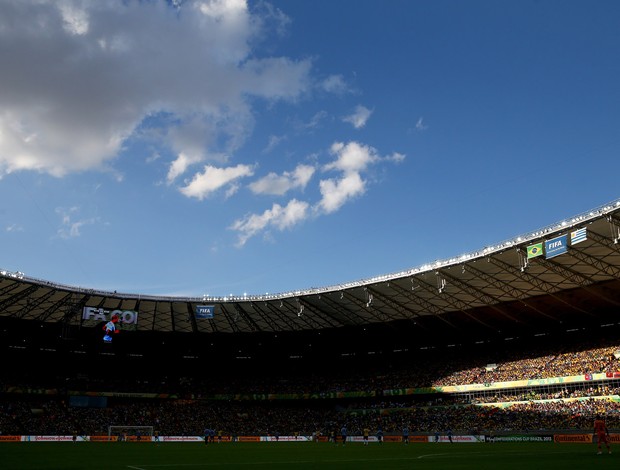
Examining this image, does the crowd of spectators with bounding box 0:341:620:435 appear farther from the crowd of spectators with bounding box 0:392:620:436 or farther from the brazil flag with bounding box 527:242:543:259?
the brazil flag with bounding box 527:242:543:259

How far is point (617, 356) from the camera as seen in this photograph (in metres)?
59.9

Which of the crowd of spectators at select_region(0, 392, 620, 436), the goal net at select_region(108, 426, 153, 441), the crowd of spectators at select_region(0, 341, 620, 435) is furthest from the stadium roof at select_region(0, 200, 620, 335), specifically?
the goal net at select_region(108, 426, 153, 441)

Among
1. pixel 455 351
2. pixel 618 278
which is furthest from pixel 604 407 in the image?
pixel 455 351

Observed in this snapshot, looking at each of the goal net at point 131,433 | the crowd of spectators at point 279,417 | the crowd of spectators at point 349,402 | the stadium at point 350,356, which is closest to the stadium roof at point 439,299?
the stadium at point 350,356

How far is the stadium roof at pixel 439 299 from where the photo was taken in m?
51.6

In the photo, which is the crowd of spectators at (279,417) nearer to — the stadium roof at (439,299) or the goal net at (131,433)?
the goal net at (131,433)

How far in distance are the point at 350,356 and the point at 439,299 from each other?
1180 inches

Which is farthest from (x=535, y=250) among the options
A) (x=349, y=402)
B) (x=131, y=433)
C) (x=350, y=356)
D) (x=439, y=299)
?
(x=350, y=356)

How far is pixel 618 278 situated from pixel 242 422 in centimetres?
5188

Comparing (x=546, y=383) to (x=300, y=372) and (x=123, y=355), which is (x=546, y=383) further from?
(x=123, y=355)

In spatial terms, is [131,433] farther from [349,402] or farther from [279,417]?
[349,402]

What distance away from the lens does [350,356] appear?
9350 centimetres

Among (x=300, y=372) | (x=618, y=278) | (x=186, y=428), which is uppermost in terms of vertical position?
(x=618, y=278)

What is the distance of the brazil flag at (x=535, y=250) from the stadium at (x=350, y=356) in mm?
158
